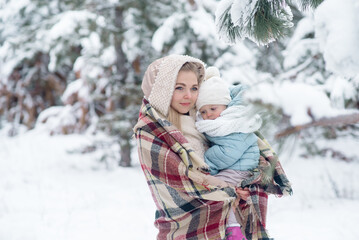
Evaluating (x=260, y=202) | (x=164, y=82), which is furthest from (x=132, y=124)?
(x=260, y=202)

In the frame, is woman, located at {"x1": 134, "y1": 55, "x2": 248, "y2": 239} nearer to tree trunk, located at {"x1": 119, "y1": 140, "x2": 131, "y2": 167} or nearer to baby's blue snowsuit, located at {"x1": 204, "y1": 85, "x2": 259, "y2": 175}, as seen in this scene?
baby's blue snowsuit, located at {"x1": 204, "y1": 85, "x2": 259, "y2": 175}

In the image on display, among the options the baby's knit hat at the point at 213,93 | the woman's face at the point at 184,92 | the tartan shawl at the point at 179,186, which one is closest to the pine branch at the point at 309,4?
the baby's knit hat at the point at 213,93

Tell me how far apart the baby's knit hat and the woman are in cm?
5

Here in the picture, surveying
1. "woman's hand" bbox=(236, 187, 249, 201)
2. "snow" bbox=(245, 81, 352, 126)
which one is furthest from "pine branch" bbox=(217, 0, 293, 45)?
"woman's hand" bbox=(236, 187, 249, 201)

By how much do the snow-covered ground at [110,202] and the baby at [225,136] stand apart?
2021 millimetres

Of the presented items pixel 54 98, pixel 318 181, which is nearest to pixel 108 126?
pixel 318 181

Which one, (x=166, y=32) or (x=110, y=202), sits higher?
(x=166, y=32)

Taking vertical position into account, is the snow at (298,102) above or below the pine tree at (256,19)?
Answer: below

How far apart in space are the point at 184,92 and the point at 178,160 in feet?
1.49

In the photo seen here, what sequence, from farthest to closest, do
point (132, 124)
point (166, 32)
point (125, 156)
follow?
point (125, 156), point (132, 124), point (166, 32)

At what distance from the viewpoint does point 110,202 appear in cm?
476

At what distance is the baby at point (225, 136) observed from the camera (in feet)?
5.55

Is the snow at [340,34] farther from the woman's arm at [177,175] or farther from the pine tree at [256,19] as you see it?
the woman's arm at [177,175]

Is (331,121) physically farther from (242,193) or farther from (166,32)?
(166,32)
